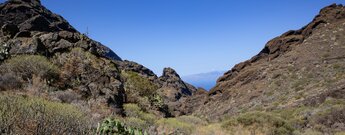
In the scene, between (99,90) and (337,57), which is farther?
(337,57)

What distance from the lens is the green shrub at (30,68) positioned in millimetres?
13375

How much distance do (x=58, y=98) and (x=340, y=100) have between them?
71.0 feet

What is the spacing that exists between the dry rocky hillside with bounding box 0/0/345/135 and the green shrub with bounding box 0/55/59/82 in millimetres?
43

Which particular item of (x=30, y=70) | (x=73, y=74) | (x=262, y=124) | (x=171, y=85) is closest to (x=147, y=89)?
(x=73, y=74)

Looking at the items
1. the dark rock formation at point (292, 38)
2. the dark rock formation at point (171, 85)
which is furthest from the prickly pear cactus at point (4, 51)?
the dark rock formation at point (171, 85)

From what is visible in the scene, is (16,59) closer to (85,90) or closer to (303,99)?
(85,90)

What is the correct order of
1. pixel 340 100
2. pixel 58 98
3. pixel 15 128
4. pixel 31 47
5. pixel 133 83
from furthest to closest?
pixel 340 100, pixel 133 83, pixel 31 47, pixel 58 98, pixel 15 128

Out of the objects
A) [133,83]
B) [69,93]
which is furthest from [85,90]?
[133,83]

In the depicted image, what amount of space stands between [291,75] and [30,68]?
3726 centimetres

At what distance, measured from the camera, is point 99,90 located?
14.4 metres

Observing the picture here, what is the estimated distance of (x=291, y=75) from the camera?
4388 cm

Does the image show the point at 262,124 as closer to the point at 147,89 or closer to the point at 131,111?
the point at 131,111

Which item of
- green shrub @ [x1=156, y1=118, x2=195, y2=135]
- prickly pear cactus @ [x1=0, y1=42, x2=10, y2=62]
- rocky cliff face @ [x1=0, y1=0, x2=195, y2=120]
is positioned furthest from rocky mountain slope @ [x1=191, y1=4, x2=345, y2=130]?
prickly pear cactus @ [x1=0, y1=42, x2=10, y2=62]

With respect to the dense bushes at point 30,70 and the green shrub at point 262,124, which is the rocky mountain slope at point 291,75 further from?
the dense bushes at point 30,70
